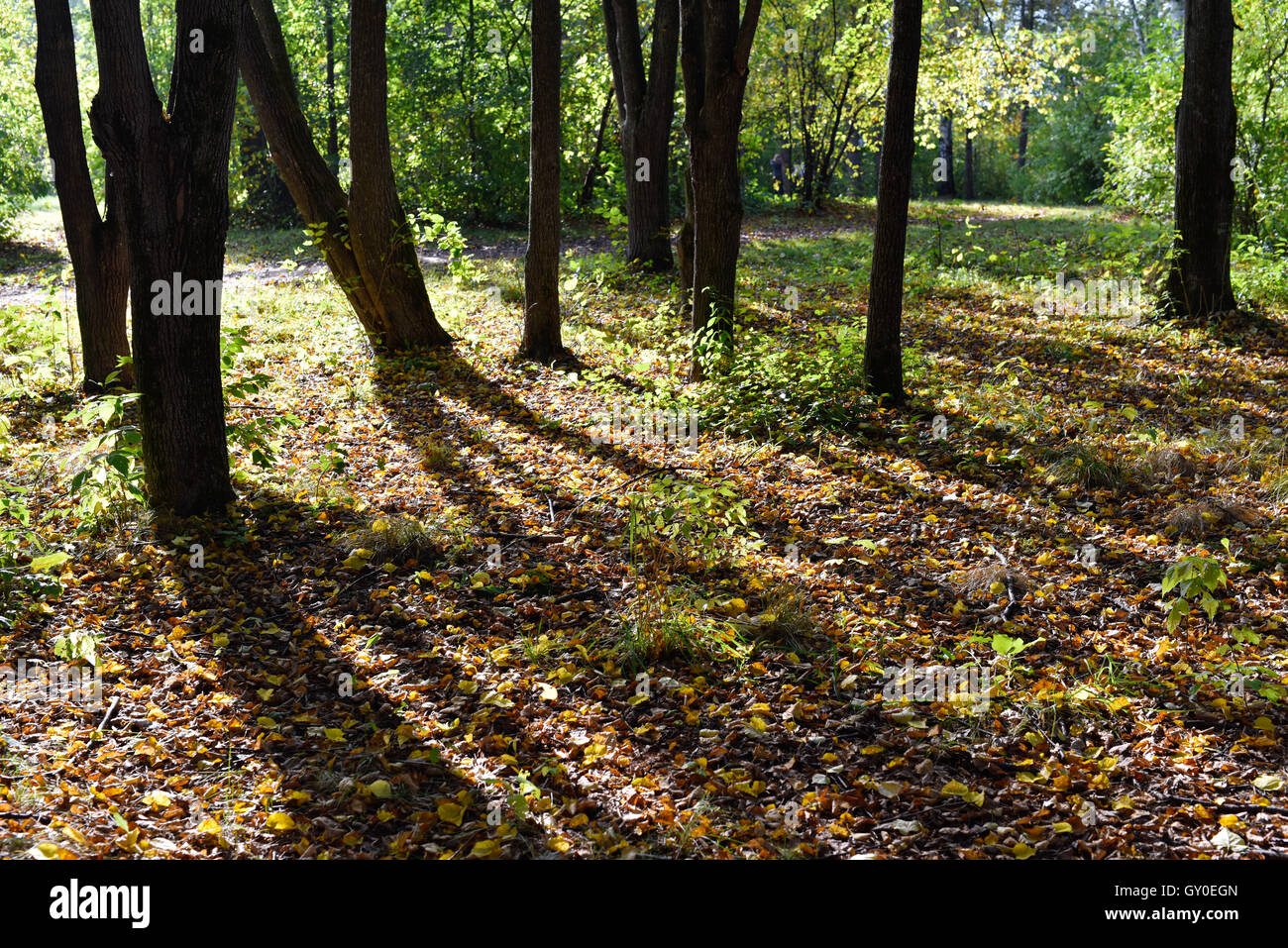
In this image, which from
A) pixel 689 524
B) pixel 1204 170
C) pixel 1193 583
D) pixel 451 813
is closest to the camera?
pixel 451 813

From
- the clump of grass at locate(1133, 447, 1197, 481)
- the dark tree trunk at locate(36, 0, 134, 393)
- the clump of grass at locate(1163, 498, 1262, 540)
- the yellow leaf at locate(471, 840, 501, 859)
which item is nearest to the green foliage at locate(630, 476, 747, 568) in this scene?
the yellow leaf at locate(471, 840, 501, 859)

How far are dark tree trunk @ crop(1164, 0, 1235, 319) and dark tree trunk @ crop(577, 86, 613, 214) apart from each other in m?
13.1

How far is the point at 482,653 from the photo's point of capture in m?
4.68

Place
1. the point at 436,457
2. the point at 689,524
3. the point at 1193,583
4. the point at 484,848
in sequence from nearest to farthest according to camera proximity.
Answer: the point at 484,848
the point at 1193,583
the point at 689,524
the point at 436,457

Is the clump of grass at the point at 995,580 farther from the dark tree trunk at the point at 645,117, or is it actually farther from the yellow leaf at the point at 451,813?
the dark tree trunk at the point at 645,117

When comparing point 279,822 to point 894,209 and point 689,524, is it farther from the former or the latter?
point 894,209

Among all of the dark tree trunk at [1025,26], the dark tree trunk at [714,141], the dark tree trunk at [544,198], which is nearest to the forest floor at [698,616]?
the dark tree trunk at [714,141]

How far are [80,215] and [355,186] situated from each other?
262 centimetres

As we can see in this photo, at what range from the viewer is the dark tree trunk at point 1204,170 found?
8.33 meters

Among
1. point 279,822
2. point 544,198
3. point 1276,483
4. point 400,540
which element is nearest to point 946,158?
point 544,198

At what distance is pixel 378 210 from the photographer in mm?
9875

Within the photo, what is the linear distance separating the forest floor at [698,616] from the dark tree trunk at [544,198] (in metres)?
1.01

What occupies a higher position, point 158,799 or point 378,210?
point 378,210

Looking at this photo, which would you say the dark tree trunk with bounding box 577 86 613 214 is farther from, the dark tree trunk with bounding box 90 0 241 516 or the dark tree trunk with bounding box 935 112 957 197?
the dark tree trunk with bounding box 90 0 241 516
